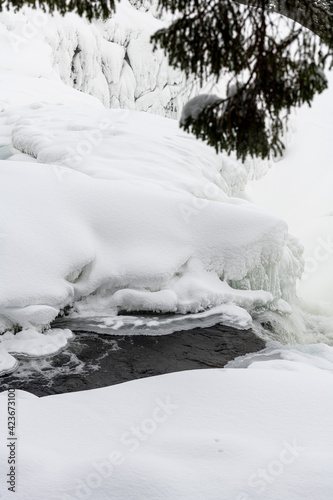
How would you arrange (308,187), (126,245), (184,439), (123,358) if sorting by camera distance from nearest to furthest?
1. (184,439)
2. (123,358)
3. (126,245)
4. (308,187)

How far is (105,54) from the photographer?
2369 centimetres

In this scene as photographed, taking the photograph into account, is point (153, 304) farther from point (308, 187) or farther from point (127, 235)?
point (308, 187)

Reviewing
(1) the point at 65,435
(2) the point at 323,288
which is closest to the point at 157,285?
(1) the point at 65,435

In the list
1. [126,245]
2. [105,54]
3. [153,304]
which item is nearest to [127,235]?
[126,245]

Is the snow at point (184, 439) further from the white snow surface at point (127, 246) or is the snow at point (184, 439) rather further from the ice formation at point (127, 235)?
the white snow surface at point (127, 246)

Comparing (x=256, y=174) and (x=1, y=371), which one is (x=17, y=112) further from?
(x=256, y=174)

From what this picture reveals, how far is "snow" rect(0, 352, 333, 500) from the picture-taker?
9.29ft

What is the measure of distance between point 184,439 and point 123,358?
83.3 inches

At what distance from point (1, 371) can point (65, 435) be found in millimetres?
1689

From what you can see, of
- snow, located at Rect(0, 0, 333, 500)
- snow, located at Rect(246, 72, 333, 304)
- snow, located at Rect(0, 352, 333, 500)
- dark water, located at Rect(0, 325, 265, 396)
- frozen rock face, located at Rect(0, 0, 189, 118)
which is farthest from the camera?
frozen rock face, located at Rect(0, 0, 189, 118)

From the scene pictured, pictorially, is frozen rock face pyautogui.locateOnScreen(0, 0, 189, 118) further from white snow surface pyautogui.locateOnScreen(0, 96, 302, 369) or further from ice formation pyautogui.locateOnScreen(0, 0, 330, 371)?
white snow surface pyautogui.locateOnScreen(0, 96, 302, 369)

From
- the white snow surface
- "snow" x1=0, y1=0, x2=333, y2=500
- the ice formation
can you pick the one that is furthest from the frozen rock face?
the white snow surface

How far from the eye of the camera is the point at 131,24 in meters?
25.5

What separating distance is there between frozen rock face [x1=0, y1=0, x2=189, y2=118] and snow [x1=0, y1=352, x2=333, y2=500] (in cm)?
1724
